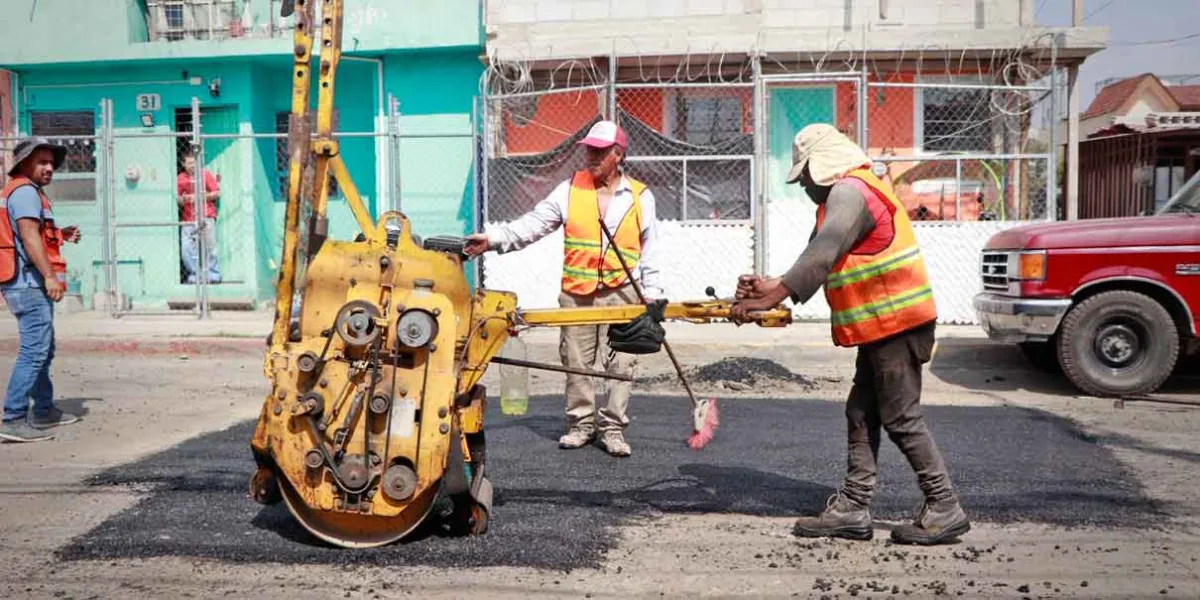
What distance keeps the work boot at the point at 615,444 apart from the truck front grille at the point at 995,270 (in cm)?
460

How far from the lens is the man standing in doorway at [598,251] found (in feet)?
22.1

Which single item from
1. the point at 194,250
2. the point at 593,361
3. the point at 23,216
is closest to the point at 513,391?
the point at 593,361

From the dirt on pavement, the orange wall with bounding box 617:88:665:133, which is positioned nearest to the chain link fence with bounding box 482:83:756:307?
the orange wall with bounding box 617:88:665:133

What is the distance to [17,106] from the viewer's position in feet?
54.7

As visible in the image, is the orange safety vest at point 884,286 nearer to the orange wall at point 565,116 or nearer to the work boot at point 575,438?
the work boot at point 575,438

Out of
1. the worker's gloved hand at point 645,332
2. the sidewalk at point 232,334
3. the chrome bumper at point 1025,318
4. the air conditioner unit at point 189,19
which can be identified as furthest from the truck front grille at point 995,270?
the air conditioner unit at point 189,19

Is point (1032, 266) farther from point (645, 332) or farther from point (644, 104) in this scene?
point (644, 104)

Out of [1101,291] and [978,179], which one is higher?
[978,179]

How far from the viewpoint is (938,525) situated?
4.95 m

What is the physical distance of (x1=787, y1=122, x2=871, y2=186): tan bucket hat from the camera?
16.5 feet

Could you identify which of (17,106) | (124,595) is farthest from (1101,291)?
(17,106)

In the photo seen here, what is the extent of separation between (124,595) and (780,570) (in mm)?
2531

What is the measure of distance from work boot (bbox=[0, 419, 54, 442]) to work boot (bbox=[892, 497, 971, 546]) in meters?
5.52

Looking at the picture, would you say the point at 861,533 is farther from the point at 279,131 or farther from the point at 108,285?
the point at 279,131
